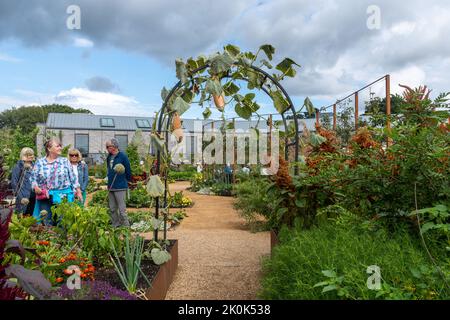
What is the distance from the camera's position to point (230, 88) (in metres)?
4.27

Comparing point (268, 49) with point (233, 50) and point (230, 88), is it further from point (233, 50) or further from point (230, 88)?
point (230, 88)

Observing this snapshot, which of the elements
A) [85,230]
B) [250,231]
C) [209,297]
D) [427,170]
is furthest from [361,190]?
[250,231]

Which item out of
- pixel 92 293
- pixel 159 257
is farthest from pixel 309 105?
pixel 92 293

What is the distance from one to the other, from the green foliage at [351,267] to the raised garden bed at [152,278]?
87 cm

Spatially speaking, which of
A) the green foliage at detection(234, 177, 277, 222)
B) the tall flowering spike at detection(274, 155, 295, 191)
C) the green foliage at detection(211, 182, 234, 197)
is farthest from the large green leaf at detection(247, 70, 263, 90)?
the green foliage at detection(211, 182, 234, 197)

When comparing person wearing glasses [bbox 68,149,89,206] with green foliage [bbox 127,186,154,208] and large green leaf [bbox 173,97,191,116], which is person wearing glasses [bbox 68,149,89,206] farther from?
large green leaf [bbox 173,97,191,116]

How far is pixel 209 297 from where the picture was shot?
132 inches

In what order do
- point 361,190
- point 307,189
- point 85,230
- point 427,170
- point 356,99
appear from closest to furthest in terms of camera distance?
point 427,170 → point 361,190 → point 85,230 → point 307,189 → point 356,99

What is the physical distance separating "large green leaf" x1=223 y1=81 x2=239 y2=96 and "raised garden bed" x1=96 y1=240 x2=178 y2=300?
Answer: 191cm

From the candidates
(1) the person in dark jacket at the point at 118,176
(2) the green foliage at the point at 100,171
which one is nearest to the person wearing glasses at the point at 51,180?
(1) the person in dark jacket at the point at 118,176

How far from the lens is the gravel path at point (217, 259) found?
11.5 feet
